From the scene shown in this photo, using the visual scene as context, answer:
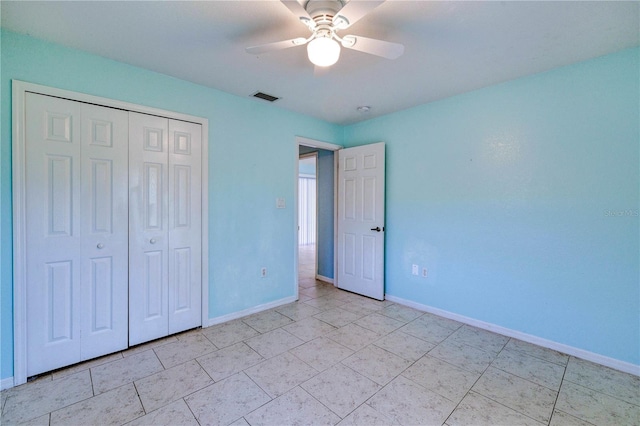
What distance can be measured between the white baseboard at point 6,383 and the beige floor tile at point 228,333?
1.29 m

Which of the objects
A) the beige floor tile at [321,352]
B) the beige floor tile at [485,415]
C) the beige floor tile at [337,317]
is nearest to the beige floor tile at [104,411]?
the beige floor tile at [321,352]

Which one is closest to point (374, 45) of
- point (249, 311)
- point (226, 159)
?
point (226, 159)

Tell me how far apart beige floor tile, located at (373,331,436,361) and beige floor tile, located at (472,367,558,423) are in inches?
19.0

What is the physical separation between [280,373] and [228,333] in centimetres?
88

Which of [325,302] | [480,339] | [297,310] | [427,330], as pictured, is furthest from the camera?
[325,302]

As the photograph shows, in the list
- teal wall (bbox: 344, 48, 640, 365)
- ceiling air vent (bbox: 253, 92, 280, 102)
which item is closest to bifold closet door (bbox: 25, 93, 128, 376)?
ceiling air vent (bbox: 253, 92, 280, 102)

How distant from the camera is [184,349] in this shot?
2.45 m

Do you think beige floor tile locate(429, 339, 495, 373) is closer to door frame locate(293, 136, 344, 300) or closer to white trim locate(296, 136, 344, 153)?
door frame locate(293, 136, 344, 300)

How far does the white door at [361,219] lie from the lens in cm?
368

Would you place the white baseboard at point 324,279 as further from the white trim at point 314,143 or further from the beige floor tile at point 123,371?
the beige floor tile at point 123,371

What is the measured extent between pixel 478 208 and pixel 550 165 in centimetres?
69

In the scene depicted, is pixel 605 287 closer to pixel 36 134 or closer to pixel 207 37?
pixel 207 37

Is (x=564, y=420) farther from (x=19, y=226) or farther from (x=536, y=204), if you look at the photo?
(x=19, y=226)

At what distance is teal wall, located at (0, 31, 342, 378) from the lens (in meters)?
1.94
